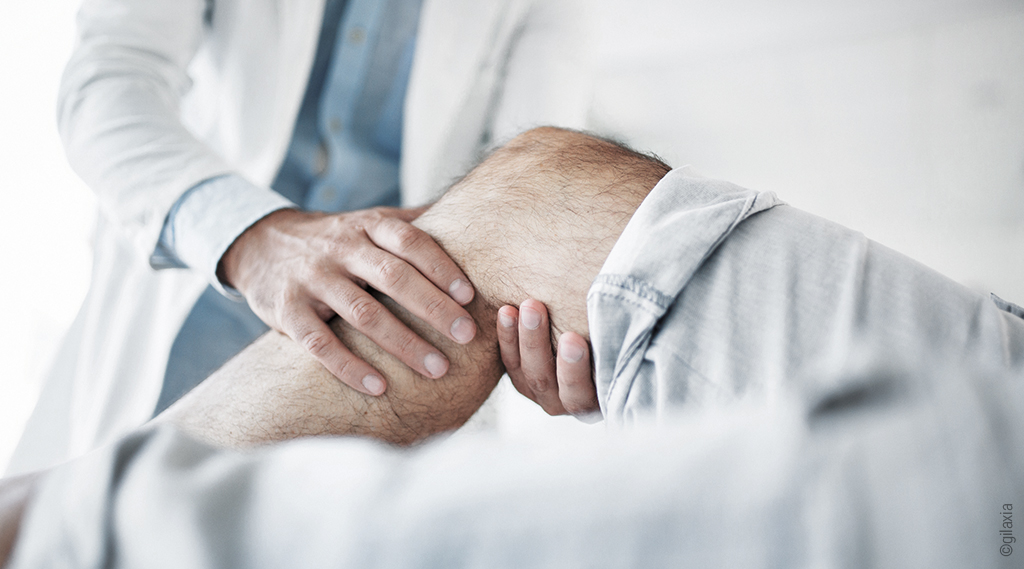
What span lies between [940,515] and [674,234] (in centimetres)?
17

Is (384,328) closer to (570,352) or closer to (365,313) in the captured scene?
(365,313)

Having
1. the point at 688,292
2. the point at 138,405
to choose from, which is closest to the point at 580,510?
the point at 688,292

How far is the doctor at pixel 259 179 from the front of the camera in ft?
1.31

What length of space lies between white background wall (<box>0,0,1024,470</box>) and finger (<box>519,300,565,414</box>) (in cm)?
94

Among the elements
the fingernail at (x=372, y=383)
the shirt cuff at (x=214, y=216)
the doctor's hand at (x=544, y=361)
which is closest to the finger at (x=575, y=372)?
the doctor's hand at (x=544, y=361)

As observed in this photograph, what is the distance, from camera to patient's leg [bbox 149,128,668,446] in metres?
0.33

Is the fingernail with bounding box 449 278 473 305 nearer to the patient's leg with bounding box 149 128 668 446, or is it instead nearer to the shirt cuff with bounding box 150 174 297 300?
the patient's leg with bounding box 149 128 668 446

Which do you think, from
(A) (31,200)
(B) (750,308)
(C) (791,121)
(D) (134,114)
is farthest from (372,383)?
(C) (791,121)

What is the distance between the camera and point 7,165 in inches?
35.6

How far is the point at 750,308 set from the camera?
256mm

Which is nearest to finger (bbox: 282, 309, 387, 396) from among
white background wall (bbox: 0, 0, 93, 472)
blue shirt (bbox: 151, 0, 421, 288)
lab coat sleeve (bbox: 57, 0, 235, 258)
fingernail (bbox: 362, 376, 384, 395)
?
fingernail (bbox: 362, 376, 384, 395)

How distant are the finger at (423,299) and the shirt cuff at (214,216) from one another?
200mm

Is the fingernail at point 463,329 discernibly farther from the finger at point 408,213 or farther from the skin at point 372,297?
the finger at point 408,213

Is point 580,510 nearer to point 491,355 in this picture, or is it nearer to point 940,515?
point 940,515
